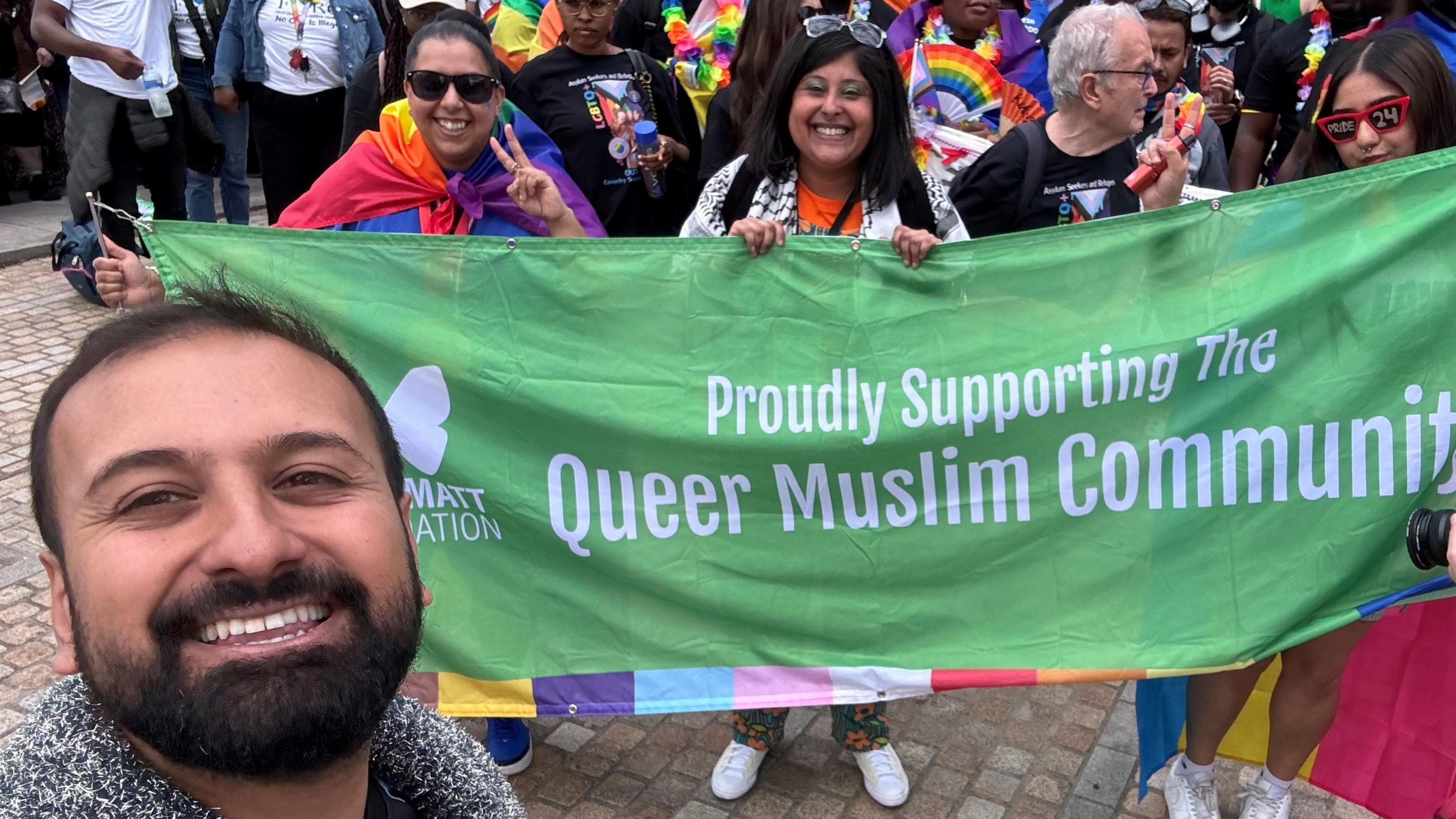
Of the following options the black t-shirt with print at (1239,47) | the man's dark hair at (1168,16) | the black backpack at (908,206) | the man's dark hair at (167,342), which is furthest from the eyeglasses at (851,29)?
the black t-shirt with print at (1239,47)

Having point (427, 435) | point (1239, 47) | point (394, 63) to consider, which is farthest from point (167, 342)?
point (1239, 47)

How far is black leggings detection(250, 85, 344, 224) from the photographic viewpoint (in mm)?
7750

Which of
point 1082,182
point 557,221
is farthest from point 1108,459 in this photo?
point 557,221

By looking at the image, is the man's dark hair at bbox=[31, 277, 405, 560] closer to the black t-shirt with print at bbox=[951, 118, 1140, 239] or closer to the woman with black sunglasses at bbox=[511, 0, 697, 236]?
the black t-shirt with print at bbox=[951, 118, 1140, 239]

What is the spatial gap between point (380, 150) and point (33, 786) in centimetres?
303

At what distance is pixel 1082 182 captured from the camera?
3.89 metres

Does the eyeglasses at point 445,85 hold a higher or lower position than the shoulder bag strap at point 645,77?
higher

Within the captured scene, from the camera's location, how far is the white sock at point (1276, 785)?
11.6 ft

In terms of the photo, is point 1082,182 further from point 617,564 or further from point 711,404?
point 617,564

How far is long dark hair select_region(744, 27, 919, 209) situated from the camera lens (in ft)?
5.34

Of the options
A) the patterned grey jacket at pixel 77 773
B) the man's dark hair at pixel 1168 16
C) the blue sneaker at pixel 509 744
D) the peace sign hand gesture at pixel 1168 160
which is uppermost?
the patterned grey jacket at pixel 77 773

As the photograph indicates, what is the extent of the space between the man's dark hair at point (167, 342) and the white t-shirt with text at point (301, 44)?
6707mm

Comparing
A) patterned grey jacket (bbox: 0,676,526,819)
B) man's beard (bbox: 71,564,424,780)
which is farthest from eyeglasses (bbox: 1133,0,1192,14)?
patterned grey jacket (bbox: 0,676,526,819)

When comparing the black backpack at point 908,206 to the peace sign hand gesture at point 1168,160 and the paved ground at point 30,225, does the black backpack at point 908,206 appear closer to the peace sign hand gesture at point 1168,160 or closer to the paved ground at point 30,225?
the peace sign hand gesture at point 1168,160
